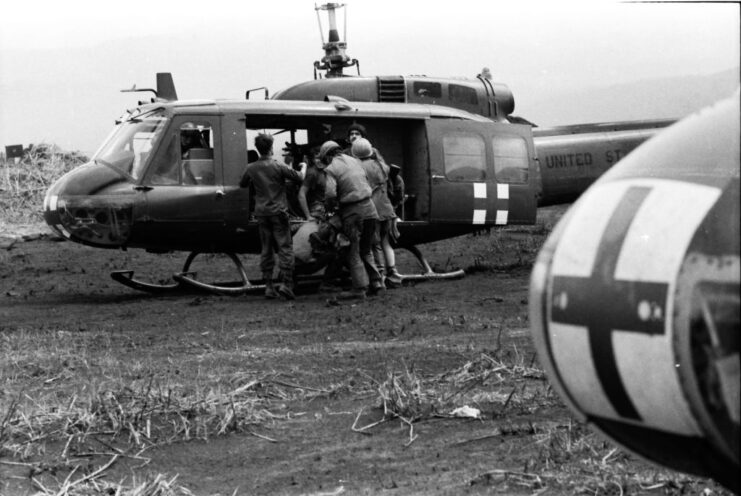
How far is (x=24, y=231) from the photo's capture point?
18.8 meters

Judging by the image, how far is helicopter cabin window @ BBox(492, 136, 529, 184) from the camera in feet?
44.7

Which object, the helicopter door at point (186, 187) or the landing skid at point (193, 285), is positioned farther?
the landing skid at point (193, 285)

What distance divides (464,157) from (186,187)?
3105 millimetres

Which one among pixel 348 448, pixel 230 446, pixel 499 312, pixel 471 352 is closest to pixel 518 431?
pixel 348 448

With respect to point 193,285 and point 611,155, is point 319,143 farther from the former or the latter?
Answer: point 611,155

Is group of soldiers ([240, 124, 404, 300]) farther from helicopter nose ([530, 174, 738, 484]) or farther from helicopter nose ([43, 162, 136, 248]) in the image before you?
helicopter nose ([530, 174, 738, 484])

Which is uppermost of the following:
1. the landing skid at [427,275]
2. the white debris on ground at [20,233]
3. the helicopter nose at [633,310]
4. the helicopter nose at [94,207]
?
the helicopter nose at [633,310]

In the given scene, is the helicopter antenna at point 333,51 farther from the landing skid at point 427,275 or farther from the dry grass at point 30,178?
the dry grass at point 30,178

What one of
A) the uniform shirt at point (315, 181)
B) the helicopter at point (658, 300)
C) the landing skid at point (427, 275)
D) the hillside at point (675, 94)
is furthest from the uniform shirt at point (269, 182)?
the helicopter at point (658, 300)

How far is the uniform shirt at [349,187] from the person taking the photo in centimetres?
1169

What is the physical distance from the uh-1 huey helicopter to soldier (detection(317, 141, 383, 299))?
3.02 feet

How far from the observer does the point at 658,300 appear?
93.8 inches

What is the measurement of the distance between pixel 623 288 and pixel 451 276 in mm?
11203

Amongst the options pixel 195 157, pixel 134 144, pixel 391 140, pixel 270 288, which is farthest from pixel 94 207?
pixel 391 140
